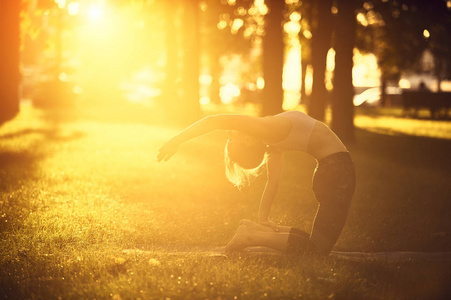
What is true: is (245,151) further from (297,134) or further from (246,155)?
(297,134)

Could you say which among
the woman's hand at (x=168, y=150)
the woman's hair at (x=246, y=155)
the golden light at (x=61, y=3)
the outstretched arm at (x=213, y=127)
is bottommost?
the woman's hair at (x=246, y=155)

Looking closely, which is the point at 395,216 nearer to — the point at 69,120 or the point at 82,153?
the point at 82,153

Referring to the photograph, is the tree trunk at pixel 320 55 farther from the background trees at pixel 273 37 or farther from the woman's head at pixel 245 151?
the woman's head at pixel 245 151

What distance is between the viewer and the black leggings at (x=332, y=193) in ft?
21.2

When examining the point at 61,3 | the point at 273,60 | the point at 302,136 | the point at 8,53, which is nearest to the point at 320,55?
the point at 273,60

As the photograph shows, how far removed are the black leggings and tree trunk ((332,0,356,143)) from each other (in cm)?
1359

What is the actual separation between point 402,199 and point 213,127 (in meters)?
6.81

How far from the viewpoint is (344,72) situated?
782 inches

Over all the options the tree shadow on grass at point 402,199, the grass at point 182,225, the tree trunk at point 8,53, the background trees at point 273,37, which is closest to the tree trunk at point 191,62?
the background trees at point 273,37

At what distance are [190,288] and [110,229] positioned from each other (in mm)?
3115

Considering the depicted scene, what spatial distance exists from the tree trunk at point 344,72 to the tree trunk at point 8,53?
10752 mm

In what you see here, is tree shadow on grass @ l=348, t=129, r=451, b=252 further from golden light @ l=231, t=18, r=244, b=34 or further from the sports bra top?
golden light @ l=231, t=18, r=244, b=34

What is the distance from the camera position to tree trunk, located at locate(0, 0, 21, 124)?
21.8 m

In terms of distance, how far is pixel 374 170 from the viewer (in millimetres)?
15172
